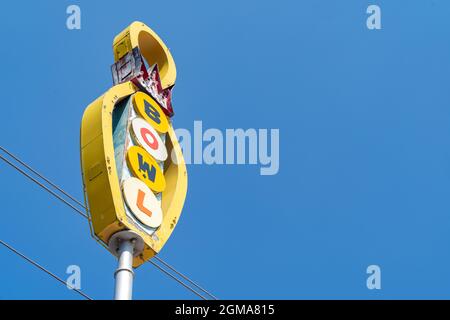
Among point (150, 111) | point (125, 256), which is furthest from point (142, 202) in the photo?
point (150, 111)

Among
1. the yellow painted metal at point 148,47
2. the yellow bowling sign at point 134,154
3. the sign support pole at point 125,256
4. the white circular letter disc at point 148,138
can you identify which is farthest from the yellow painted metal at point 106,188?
the yellow painted metal at point 148,47

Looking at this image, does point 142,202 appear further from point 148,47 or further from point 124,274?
point 148,47

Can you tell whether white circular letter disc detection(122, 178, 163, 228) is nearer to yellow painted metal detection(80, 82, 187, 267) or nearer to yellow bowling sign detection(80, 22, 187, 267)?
yellow bowling sign detection(80, 22, 187, 267)

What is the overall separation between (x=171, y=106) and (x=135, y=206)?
4.08 meters

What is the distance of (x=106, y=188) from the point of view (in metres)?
15.3

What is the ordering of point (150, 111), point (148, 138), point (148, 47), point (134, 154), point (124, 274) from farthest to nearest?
1. point (148, 47)
2. point (150, 111)
3. point (148, 138)
4. point (134, 154)
5. point (124, 274)

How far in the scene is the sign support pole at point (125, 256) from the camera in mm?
13711

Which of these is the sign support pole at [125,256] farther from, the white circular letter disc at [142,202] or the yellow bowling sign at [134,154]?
the white circular letter disc at [142,202]

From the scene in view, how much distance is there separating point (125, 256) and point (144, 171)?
253cm

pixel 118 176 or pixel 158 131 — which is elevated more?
pixel 158 131

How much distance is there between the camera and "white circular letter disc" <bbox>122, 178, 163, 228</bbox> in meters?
15.6
